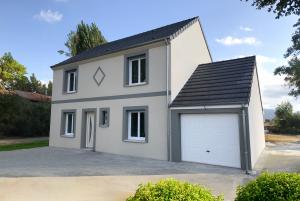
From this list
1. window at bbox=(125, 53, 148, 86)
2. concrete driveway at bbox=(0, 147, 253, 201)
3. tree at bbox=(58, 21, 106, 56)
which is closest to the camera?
concrete driveway at bbox=(0, 147, 253, 201)

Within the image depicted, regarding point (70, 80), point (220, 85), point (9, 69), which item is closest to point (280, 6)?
point (220, 85)

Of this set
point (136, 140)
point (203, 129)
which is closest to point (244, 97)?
point (203, 129)

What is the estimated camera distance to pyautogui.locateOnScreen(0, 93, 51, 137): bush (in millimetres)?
25188

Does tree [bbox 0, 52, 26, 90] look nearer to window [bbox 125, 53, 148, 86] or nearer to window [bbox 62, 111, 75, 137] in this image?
window [bbox 62, 111, 75, 137]

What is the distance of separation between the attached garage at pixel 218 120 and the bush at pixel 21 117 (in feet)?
65.5

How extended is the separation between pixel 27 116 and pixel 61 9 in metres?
16.9

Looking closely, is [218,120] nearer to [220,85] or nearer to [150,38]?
[220,85]

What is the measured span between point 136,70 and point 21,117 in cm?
1796

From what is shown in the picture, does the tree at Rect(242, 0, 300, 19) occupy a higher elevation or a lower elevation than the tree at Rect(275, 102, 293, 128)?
higher

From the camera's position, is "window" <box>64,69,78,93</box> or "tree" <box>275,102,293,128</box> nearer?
"window" <box>64,69,78,93</box>

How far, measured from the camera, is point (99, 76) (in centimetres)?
1617

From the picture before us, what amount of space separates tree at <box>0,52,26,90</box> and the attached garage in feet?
106

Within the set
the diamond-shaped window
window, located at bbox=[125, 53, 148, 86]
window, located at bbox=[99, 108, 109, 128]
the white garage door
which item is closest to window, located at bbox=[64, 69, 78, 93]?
the diamond-shaped window

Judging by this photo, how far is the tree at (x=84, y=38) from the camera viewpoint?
34188mm
